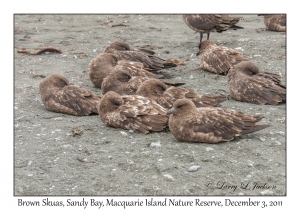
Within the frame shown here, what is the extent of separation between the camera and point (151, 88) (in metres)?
7.15

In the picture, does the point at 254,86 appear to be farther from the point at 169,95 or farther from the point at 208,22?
the point at 208,22

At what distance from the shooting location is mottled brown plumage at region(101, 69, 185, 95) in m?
7.66

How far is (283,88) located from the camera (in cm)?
743

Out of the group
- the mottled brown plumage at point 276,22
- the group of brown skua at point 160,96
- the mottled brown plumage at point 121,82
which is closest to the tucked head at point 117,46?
the group of brown skua at point 160,96

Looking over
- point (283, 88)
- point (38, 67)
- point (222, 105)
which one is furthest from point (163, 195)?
point (38, 67)

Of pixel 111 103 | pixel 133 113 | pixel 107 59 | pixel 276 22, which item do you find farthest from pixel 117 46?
pixel 276 22

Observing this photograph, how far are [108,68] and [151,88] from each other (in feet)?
5.43

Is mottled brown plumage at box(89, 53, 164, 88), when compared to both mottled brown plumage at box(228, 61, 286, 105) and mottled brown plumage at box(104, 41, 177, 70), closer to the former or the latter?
mottled brown plumage at box(104, 41, 177, 70)

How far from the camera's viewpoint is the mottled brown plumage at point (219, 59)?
8961mm

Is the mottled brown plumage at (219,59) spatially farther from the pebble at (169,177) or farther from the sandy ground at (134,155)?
the pebble at (169,177)

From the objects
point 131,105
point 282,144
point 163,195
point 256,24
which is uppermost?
point 256,24

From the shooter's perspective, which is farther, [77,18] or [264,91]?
[77,18]

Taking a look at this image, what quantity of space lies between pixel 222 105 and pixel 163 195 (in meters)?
2.88

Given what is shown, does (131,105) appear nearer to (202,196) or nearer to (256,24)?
(202,196)
